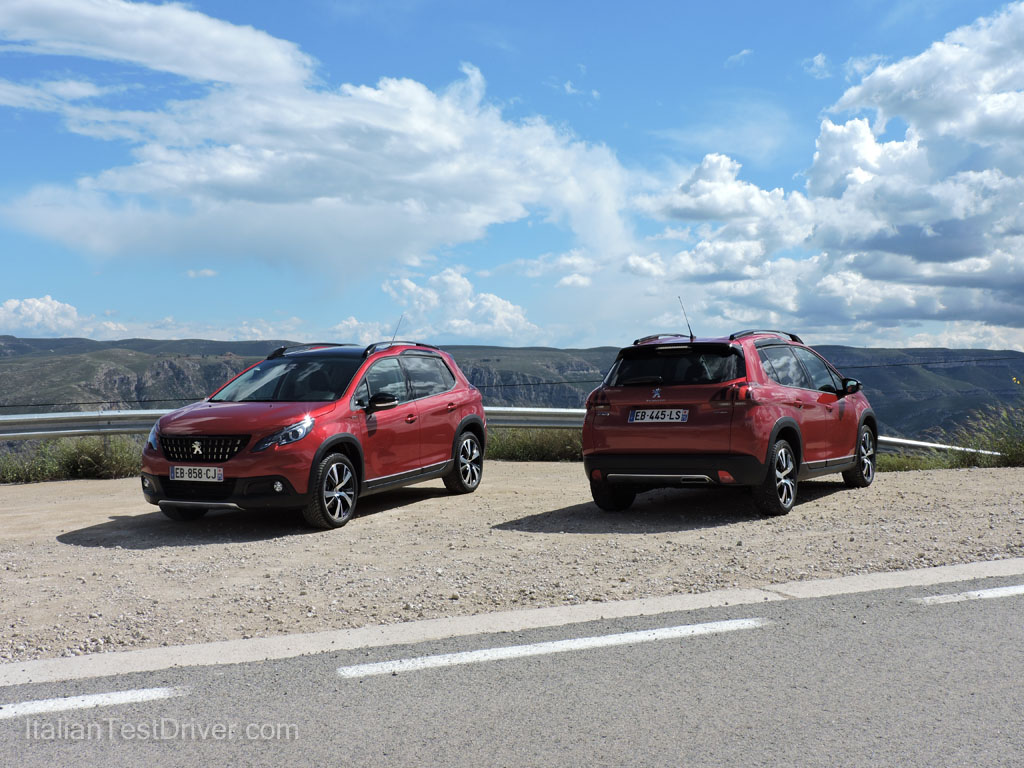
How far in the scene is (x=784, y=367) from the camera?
1019 centimetres

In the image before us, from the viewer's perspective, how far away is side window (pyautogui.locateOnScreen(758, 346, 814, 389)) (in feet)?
32.4

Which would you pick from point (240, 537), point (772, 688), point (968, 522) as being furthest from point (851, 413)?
point (772, 688)

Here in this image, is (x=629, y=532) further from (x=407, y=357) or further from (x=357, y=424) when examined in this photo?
(x=407, y=357)

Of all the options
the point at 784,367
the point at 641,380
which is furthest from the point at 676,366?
the point at 784,367

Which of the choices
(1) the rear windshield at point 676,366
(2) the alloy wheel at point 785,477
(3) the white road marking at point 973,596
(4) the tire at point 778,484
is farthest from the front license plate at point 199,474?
(3) the white road marking at point 973,596

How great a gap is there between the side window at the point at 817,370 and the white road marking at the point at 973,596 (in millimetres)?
4607

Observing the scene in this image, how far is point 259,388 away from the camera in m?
10.3

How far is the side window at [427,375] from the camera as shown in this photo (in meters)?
11.0

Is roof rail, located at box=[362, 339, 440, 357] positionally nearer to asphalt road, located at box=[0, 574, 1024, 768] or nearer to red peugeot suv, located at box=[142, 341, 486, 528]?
red peugeot suv, located at box=[142, 341, 486, 528]

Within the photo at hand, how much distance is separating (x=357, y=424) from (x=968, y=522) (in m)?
5.59

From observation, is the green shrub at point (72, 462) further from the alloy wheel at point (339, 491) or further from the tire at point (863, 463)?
the tire at point (863, 463)

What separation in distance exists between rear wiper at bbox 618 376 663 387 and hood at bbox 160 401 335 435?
2783 mm

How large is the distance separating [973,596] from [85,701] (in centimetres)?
494

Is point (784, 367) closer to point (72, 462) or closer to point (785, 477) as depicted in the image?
point (785, 477)
